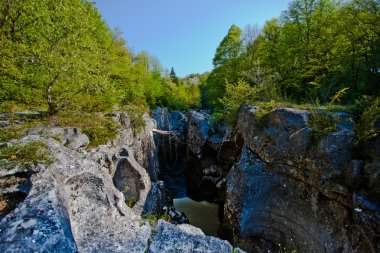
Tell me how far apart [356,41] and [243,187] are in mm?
12193

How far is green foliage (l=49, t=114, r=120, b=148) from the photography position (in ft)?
28.3

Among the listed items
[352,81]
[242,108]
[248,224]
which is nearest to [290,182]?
[248,224]

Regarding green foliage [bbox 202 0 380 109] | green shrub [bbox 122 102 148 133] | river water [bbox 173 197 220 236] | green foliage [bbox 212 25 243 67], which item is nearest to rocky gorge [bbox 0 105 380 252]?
green shrub [bbox 122 102 148 133]

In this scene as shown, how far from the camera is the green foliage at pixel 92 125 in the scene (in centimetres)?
862

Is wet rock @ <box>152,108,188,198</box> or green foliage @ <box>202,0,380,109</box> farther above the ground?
green foliage @ <box>202,0,380,109</box>

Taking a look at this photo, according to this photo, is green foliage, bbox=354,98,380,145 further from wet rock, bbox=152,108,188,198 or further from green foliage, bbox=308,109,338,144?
wet rock, bbox=152,108,188,198

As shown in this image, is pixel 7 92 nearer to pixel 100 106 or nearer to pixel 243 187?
pixel 100 106

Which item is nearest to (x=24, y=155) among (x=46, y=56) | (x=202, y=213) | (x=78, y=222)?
(x=78, y=222)

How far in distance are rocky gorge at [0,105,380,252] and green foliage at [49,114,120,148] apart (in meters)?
0.41

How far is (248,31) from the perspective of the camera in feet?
81.0

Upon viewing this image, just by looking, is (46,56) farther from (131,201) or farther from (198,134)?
(198,134)

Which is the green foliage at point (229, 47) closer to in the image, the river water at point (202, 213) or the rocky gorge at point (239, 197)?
the rocky gorge at point (239, 197)

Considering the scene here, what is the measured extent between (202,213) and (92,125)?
34.8 feet

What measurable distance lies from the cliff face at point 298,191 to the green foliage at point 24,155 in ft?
22.5
